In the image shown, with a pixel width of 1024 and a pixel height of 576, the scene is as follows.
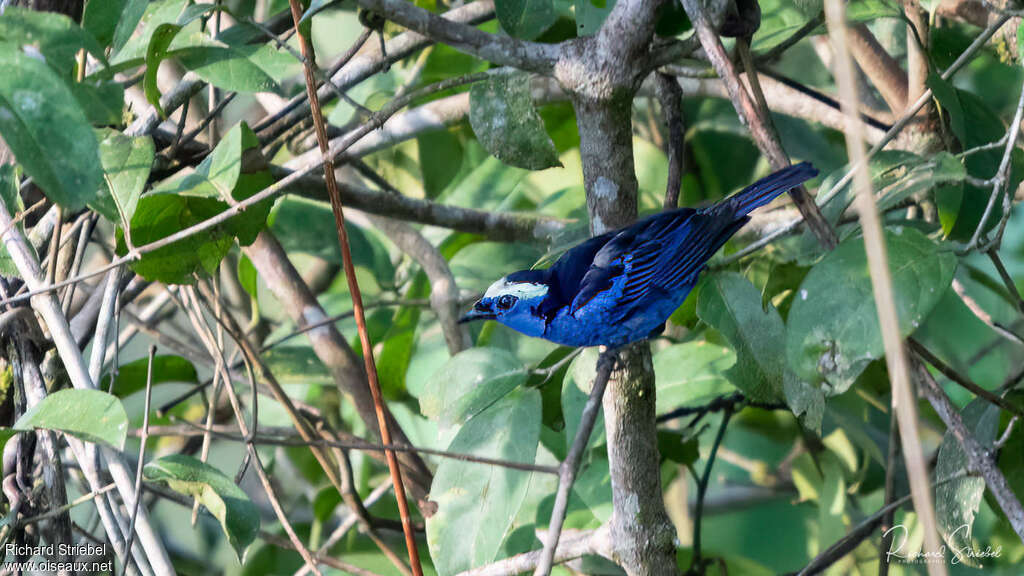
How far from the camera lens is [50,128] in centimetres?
107

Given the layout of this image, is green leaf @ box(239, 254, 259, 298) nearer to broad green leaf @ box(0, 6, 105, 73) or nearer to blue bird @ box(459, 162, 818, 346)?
blue bird @ box(459, 162, 818, 346)

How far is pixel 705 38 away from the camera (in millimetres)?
1252

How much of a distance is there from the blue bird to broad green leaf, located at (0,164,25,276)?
0.89 meters

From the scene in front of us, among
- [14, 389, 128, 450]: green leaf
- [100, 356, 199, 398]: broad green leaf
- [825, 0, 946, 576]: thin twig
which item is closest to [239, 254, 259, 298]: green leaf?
[100, 356, 199, 398]: broad green leaf

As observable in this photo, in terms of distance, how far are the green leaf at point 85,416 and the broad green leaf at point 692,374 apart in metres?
1.03

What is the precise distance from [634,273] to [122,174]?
32.9 inches

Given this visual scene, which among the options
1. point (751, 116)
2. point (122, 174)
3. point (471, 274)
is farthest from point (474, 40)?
point (471, 274)

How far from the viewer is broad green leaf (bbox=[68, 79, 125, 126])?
124 centimetres

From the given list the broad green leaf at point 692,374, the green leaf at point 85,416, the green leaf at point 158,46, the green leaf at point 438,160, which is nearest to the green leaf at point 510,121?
the green leaf at point 158,46

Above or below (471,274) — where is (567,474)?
below

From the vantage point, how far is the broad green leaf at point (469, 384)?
1586 mm

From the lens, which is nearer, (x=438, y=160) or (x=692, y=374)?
(x=692, y=374)

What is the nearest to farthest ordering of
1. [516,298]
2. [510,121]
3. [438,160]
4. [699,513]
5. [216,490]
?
[216,490] → [510,121] → [516,298] → [699,513] → [438,160]

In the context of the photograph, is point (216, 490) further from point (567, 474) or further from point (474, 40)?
point (474, 40)
